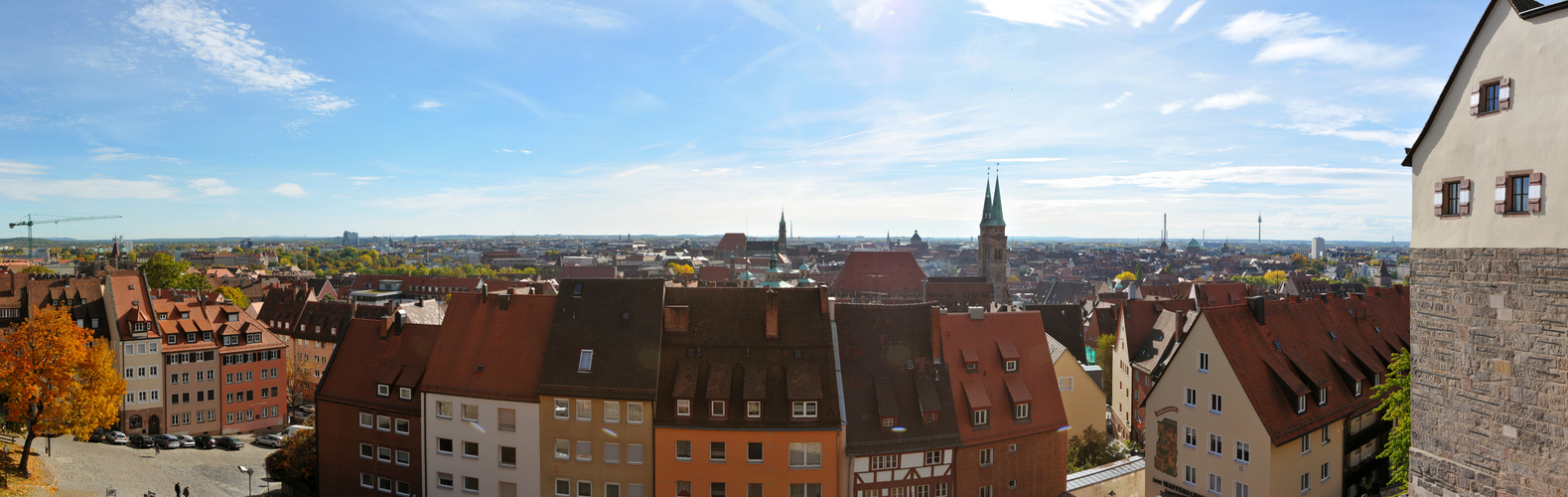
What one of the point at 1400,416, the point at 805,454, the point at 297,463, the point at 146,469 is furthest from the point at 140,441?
the point at 1400,416

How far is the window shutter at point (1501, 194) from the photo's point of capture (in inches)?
611

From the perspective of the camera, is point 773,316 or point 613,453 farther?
point 773,316

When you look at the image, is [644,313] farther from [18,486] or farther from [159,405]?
[159,405]

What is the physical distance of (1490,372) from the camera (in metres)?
16.1

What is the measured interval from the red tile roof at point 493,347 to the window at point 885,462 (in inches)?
520

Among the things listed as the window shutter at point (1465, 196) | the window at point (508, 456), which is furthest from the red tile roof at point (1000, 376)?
the window at point (508, 456)

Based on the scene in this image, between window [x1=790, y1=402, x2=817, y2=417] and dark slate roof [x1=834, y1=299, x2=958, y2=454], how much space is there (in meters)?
1.52

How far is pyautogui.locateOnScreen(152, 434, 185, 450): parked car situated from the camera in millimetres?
47812

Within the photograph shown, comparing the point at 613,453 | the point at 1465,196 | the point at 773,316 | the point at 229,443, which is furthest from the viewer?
the point at 229,443

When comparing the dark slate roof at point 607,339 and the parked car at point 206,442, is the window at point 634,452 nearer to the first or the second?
the dark slate roof at point 607,339

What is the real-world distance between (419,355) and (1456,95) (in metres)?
35.8

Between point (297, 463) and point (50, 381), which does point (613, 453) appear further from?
point (50, 381)

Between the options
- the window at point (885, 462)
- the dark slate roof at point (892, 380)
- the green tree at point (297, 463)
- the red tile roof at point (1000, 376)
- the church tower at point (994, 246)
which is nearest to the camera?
the window at point (885, 462)

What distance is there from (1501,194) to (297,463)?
148 ft
